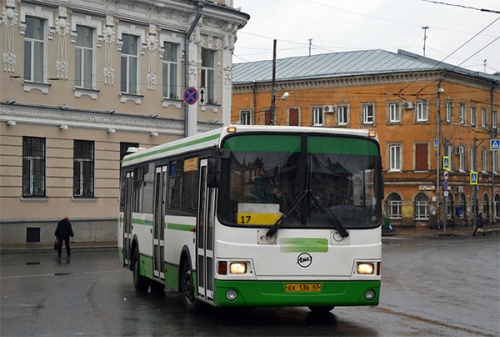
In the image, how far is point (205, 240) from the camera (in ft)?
45.5

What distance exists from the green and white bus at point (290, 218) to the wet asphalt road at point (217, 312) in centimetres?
57

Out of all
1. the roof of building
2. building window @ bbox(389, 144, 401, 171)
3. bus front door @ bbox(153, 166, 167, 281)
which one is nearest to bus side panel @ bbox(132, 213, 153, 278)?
bus front door @ bbox(153, 166, 167, 281)

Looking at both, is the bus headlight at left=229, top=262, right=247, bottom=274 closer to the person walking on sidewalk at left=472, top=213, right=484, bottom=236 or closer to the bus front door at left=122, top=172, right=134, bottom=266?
the bus front door at left=122, top=172, right=134, bottom=266

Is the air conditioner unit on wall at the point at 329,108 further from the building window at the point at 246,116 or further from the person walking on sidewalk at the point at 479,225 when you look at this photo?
the person walking on sidewalk at the point at 479,225

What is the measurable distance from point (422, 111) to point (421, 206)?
6604 mm

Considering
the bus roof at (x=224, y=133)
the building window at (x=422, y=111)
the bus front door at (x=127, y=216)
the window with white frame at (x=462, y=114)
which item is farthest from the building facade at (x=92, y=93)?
the window with white frame at (x=462, y=114)

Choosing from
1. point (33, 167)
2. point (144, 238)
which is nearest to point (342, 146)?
point (144, 238)

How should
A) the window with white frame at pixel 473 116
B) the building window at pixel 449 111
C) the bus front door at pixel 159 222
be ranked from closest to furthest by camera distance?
the bus front door at pixel 159 222
the building window at pixel 449 111
the window with white frame at pixel 473 116

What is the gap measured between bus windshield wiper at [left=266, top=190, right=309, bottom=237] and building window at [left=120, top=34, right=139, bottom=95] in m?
28.7

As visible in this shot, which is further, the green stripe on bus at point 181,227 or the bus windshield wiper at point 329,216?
the green stripe on bus at point 181,227

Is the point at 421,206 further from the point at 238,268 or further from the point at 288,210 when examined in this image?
the point at 238,268

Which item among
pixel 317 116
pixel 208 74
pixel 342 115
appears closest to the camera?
pixel 208 74

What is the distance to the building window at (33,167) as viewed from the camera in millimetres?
37094

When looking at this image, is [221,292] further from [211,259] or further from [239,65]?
[239,65]
